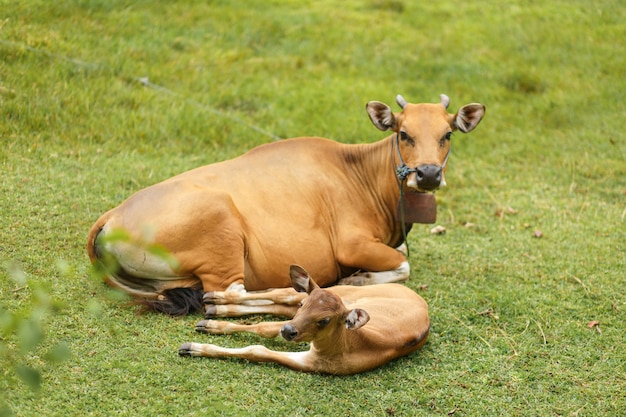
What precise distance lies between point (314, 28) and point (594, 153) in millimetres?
4648

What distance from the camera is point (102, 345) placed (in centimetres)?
537

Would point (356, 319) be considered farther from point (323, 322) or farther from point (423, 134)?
point (423, 134)

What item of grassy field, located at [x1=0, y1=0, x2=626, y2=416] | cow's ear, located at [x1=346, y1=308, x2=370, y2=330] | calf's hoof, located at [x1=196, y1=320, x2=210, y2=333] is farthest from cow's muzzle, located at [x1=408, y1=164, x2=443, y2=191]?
calf's hoof, located at [x1=196, y1=320, x2=210, y2=333]

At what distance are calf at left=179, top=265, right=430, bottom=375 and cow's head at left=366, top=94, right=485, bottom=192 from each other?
3.63 ft

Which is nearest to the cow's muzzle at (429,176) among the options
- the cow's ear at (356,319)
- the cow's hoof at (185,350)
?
the cow's ear at (356,319)

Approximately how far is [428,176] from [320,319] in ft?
6.20

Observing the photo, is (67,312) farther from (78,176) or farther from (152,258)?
(78,176)

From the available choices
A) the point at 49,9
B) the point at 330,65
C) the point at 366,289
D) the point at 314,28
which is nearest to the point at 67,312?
the point at 366,289

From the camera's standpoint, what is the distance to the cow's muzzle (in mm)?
6418

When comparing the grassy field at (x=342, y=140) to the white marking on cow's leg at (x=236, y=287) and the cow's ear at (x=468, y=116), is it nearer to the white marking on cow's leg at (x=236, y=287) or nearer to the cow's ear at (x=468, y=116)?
the white marking on cow's leg at (x=236, y=287)

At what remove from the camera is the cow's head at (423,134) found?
6.50 meters

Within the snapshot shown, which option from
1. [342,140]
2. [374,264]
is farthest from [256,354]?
[342,140]

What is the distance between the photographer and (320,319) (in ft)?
16.5

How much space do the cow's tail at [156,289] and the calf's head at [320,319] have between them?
121 centimetres
